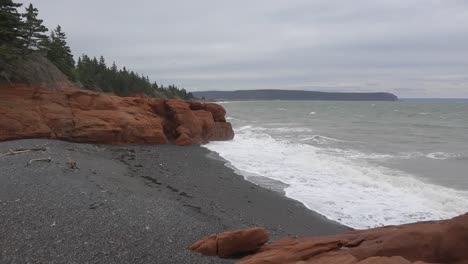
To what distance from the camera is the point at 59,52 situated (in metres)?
34.1

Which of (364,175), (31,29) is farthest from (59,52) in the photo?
(364,175)

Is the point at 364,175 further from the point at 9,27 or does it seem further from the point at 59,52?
the point at 59,52

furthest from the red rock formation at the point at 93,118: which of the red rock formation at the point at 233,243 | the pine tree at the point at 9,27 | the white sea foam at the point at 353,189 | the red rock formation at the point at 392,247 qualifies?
the red rock formation at the point at 392,247

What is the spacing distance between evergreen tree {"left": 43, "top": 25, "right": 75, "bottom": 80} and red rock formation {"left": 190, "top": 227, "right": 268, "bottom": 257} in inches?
962

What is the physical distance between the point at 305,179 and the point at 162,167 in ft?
21.8

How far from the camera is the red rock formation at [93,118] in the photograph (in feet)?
64.9

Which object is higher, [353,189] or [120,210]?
[120,210]

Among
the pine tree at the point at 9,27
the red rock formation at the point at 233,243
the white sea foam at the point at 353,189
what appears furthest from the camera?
the pine tree at the point at 9,27

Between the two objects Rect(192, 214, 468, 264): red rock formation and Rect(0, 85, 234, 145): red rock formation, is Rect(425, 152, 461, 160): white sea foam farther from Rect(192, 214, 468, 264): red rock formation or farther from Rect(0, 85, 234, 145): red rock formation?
Rect(192, 214, 468, 264): red rock formation

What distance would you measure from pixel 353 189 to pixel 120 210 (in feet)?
32.7

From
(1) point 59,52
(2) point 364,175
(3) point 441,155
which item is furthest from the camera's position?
(1) point 59,52

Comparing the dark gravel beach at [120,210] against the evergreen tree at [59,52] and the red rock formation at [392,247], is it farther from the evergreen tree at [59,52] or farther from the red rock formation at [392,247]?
the evergreen tree at [59,52]

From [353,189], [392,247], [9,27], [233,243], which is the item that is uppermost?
[9,27]

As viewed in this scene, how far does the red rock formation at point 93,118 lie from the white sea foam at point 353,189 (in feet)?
18.0
